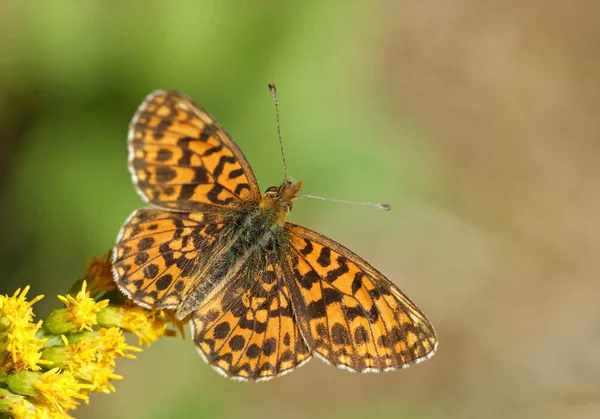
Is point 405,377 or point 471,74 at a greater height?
point 471,74

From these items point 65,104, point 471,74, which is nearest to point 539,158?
point 471,74

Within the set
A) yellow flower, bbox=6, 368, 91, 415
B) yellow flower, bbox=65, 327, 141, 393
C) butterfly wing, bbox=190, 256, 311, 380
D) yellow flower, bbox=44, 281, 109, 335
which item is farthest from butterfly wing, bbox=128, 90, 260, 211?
yellow flower, bbox=6, 368, 91, 415

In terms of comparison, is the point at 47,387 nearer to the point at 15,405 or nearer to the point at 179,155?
the point at 15,405

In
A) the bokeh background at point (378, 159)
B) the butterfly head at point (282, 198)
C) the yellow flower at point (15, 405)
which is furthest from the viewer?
the bokeh background at point (378, 159)

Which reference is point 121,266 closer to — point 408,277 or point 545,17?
point 408,277

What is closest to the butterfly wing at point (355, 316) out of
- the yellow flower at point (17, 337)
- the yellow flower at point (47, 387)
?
the yellow flower at point (47, 387)

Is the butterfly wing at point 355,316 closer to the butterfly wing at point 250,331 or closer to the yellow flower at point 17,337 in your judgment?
the butterfly wing at point 250,331
